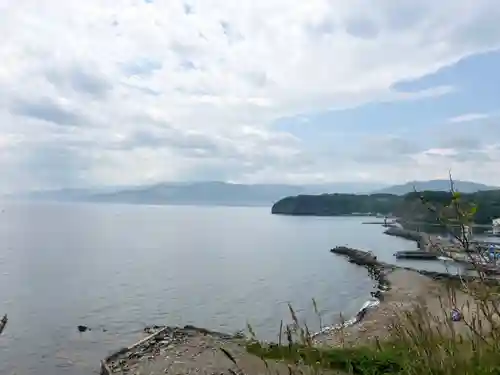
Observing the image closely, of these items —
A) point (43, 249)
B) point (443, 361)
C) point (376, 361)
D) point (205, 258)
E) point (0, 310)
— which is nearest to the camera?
point (443, 361)

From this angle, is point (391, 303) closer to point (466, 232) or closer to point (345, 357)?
point (345, 357)

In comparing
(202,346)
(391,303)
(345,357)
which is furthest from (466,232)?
(202,346)

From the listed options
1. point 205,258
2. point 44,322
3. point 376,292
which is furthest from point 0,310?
point 205,258

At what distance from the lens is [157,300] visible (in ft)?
114

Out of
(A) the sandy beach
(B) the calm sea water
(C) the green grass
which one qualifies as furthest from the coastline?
(B) the calm sea water

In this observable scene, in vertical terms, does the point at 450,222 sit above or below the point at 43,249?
above

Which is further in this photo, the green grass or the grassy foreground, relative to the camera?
the green grass

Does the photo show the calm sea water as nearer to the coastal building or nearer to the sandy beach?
the sandy beach

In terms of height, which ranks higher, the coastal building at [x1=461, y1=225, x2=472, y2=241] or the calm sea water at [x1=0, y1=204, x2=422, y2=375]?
the coastal building at [x1=461, y1=225, x2=472, y2=241]

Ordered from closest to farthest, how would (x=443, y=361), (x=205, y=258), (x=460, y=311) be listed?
(x=443, y=361) < (x=460, y=311) < (x=205, y=258)

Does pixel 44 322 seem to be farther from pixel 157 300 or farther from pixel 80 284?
pixel 80 284

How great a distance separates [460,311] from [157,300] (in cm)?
3354

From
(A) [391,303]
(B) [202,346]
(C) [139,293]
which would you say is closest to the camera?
(A) [391,303]

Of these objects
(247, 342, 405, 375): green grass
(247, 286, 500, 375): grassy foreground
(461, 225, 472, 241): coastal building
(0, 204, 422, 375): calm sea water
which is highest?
(461, 225, 472, 241): coastal building
